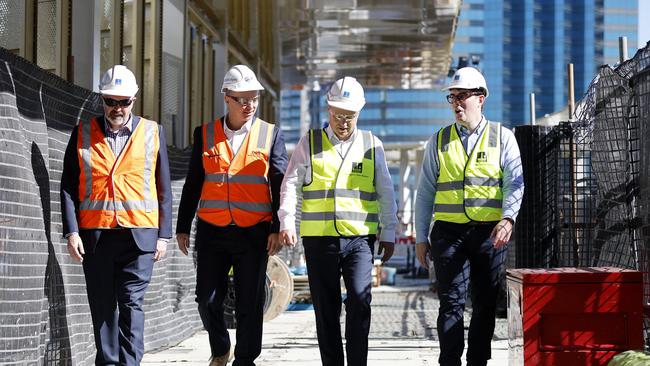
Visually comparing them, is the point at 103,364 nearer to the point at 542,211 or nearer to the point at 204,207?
the point at 204,207

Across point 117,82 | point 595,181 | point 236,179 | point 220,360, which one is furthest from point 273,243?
point 595,181

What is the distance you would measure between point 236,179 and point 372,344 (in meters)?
4.59

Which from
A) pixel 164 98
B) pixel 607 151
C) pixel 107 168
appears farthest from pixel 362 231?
pixel 164 98

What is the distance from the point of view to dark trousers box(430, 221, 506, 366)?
322 inches

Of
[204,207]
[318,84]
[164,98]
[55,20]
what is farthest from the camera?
[318,84]

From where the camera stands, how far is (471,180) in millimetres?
8258

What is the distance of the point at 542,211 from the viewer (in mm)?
12656

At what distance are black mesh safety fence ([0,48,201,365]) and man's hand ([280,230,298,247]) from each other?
4.63 ft

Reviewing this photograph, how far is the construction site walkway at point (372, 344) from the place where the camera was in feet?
35.4

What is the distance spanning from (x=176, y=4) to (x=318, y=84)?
20.0 metres

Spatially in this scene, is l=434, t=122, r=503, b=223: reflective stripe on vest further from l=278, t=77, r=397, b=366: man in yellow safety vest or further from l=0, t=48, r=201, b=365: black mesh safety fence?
l=0, t=48, r=201, b=365: black mesh safety fence

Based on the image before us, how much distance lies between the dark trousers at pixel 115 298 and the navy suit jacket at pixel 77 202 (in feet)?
0.17

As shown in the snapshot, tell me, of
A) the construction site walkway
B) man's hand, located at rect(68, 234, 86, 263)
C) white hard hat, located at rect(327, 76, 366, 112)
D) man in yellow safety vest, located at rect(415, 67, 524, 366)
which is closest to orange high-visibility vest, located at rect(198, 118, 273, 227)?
white hard hat, located at rect(327, 76, 366, 112)

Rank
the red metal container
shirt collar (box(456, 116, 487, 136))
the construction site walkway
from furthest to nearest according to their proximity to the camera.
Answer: the construction site walkway
shirt collar (box(456, 116, 487, 136))
the red metal container
